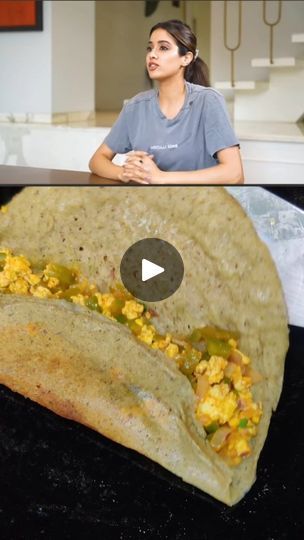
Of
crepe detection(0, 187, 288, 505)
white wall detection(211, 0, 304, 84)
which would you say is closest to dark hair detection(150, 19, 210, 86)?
crepe detection(0, 187, 288, 505)

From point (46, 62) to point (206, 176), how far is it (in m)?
1.85

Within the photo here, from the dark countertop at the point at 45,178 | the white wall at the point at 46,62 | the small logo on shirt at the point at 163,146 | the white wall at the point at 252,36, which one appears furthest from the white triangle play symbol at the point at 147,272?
the white wall at the point at 252,36

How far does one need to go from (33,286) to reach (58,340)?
79 millimetres

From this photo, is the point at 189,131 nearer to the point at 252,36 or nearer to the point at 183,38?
the point at 183,38

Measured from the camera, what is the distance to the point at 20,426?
3.04 ft

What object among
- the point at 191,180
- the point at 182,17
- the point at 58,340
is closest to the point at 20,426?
the point at 58,340

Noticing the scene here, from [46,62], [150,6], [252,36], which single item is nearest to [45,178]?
[46,62]

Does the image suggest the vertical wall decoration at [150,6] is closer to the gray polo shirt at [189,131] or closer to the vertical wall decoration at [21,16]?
the vertical wall decoration at [21,16]

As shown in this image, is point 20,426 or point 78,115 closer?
point 20,426

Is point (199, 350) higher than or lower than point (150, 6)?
lower

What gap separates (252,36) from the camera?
3.23m

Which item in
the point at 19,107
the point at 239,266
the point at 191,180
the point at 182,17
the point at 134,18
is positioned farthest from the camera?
the point at 134,18

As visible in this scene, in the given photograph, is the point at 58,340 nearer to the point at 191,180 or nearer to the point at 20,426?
the point at 20,426

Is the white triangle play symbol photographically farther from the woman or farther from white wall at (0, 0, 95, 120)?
white wall at (0, 0, 95, 120)
